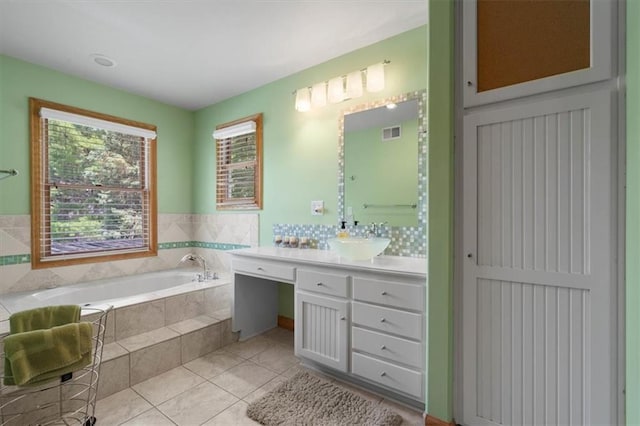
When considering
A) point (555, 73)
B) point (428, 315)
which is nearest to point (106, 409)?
point (428, 315)

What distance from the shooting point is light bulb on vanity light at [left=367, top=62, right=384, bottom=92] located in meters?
2.21

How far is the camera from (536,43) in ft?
4.20

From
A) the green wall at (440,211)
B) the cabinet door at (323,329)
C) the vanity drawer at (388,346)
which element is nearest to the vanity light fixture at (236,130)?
the cabinet door at (323,329)

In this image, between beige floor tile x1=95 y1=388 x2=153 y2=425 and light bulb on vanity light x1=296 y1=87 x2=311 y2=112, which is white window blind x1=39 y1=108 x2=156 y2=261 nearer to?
beige floor tile x1=95 y1=388 x2=153 y2=425

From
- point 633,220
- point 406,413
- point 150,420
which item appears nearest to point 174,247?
point 150,420

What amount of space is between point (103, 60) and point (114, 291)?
2.19 meters

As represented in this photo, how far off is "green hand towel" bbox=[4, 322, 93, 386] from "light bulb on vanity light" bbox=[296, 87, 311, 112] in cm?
219

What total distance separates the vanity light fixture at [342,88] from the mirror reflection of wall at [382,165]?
173 mm

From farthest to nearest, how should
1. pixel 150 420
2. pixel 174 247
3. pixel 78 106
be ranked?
pixel 174 247
pixel 78 106
pixel 150 420

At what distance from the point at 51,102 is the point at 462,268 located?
3724mm

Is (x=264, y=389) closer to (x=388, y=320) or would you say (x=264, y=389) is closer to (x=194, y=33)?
(x=388, y=320)

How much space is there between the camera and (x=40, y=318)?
1.51m

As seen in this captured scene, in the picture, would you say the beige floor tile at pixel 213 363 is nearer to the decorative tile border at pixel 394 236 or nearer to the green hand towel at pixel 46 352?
the green hand towel at pixel 46 352

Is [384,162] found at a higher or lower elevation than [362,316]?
higher
